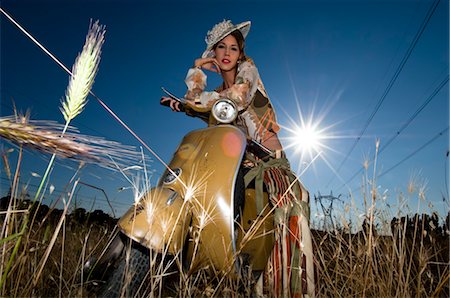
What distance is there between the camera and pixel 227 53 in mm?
2719

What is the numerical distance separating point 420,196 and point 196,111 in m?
1.40

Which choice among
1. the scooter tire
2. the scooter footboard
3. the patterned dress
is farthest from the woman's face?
the scooter tire

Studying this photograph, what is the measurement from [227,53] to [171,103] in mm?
900

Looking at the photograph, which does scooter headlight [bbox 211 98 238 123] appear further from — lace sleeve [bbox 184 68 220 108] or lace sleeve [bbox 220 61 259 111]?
lace sleeve [bbox 184 68 220 108]

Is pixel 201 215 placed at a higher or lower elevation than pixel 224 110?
lower

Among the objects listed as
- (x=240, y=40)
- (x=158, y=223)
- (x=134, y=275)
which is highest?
(x=240, y=40)

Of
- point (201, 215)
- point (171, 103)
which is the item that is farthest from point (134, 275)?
point (171, 103)

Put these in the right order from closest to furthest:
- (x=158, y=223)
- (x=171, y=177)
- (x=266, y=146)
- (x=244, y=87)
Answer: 1. (x=158, y=223)
2. (x=171, y=177)
3. (x=244, y=87)
4. (x=266, y=146)

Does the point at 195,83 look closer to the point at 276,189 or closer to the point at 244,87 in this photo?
the point at 244,87

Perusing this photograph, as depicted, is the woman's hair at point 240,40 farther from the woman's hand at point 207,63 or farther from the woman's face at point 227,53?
the woman's hand at point 207,63

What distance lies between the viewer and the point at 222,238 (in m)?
1.50

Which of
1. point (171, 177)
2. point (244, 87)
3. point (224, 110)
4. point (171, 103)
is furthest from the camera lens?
point (244, 87)

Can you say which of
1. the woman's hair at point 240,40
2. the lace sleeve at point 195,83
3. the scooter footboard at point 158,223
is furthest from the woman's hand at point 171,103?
the woman's hair at point 240,40

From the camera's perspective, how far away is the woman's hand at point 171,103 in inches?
81.7
